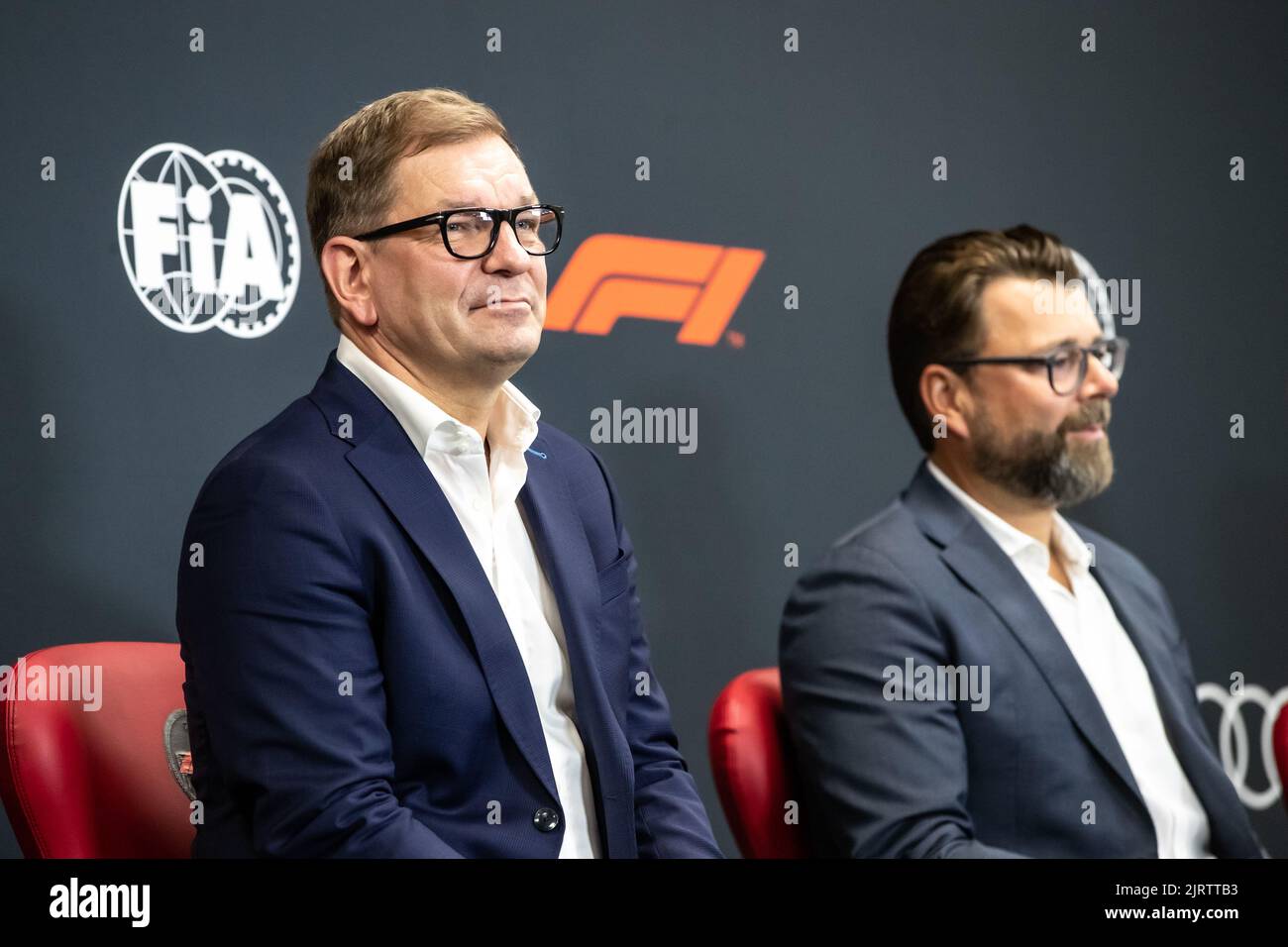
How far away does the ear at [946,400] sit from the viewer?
93.0 inches

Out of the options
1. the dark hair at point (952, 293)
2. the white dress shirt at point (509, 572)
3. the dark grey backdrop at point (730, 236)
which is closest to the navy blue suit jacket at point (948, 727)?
the dark hair at point (952, 293)

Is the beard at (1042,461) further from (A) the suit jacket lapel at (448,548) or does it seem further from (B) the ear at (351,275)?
(B) the ear at (351,275)

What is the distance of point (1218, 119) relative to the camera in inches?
116

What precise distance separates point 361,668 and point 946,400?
1.18 m

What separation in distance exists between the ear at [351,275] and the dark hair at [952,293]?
1.00 metres

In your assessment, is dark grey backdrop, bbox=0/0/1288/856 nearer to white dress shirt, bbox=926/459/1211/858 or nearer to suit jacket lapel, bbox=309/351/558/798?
white dress shirt, bbox=926/459/1211/858

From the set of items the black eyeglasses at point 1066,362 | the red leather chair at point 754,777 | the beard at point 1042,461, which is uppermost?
the black eyeglasses at point 1066,362

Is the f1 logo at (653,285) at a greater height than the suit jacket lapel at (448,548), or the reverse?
the f1 logo at (653,285)

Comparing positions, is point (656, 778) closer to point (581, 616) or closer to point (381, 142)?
point (581, 616)

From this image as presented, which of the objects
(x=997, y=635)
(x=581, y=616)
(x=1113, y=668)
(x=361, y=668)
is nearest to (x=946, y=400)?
(x=997, y=635)

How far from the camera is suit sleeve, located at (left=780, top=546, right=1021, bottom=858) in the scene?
204cm

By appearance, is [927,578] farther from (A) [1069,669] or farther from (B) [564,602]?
(B) [564,602]
